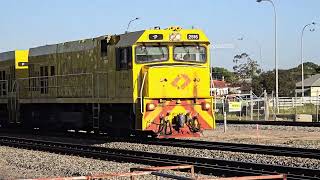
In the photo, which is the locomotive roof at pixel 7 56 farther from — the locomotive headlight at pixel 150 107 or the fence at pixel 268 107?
the fence at pixel 268 107

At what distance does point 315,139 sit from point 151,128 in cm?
720

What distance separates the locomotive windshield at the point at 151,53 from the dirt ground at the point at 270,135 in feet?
16.7

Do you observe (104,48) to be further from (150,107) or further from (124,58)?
(150,107)

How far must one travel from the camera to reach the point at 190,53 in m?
20.5

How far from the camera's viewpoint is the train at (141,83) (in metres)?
19.5

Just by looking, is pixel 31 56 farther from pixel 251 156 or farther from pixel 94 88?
pixel 251 156

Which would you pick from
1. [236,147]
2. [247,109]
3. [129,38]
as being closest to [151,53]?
[129,38]

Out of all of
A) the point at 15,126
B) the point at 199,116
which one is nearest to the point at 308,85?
the point at 15,126

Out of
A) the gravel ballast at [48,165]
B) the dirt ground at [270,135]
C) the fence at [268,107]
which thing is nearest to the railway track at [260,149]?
the dirt ground at [270,135]

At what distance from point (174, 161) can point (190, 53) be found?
6256 mm

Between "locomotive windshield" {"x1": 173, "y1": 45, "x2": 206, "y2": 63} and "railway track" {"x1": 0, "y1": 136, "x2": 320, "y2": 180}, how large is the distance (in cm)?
422

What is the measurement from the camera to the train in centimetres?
1948

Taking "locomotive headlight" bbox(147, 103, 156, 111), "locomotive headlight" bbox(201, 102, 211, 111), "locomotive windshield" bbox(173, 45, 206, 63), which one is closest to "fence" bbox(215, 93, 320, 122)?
"locomotive windshield" bbox(173, 45, 206, 63)

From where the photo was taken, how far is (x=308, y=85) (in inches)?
4437
